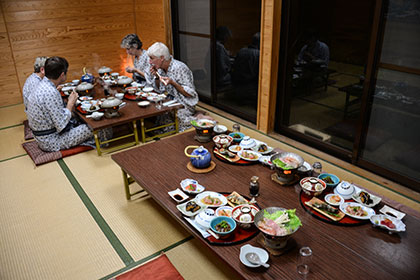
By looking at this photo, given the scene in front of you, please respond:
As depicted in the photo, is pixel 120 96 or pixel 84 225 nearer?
pixel 84 225

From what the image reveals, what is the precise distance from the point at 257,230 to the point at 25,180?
110 inches

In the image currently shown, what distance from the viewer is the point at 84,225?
2924 millimetres

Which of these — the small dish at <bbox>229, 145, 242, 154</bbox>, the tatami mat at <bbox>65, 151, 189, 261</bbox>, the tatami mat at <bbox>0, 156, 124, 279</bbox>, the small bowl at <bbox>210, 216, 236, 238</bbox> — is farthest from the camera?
the small dish at <bbox>229, 145, 242, 154</bbox>

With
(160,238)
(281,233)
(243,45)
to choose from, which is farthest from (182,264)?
(243,45)

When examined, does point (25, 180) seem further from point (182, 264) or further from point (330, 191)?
point (330, 191)

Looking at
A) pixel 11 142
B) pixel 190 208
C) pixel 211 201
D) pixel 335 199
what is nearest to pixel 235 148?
pixel 211 201

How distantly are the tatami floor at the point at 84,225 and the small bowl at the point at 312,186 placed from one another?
0.80 metres

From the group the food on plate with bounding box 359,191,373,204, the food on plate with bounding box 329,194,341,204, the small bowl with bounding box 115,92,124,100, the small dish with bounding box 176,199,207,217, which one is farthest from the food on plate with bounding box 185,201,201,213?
the small bowl with bounding box 115,92,124,100

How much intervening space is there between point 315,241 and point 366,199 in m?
0.56

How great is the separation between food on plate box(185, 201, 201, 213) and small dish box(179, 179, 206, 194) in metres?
0.13

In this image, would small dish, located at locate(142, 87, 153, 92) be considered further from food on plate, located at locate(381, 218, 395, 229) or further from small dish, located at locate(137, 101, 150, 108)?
food on plate, located at locate(381, 218, 395, 229)

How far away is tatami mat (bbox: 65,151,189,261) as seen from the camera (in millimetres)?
2701

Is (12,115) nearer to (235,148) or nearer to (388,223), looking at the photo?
(235,148)

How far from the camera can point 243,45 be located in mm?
5145
